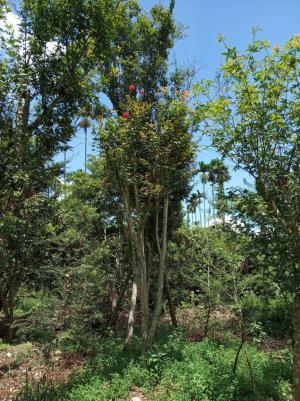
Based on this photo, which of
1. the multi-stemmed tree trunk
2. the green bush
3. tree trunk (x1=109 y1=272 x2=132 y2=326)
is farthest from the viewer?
tree trunk (x1=109 y1=272 x2=132 y2=326)

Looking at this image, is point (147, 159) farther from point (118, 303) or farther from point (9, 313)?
point (9, 313)

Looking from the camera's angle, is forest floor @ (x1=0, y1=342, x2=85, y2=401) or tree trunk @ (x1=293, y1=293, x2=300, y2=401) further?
forest floor @ (x1=0, y1=342, x2=85, y2=401)

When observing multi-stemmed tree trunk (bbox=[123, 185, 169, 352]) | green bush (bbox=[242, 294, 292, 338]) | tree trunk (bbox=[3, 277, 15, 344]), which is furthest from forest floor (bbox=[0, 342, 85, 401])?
green bush (bbox=[242, 294, 292, 338])

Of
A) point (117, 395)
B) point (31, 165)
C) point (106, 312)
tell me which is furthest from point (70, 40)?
point (106, 312)

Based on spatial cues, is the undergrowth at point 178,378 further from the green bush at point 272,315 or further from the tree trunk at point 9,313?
the tree trunk at point 9,313

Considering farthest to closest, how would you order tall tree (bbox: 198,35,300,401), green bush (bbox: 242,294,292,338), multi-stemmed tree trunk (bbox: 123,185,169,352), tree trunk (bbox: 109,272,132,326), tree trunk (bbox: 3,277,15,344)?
tree trunk (bbox: 109,272,132,326), green bush (bbox: 242,294,292,338), tree trunk (bbox: 3,277,15,344), multi-stemmed tree trunk (bbox: 123,185,169,352), tall tree (bbox: 198,35,300,401)

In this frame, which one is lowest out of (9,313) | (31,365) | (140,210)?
(31,365)

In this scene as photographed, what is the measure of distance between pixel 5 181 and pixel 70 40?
2.19m

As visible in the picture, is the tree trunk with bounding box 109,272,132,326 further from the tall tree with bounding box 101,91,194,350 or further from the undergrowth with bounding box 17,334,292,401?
the undergrowth with bounding box 17,334,292,401

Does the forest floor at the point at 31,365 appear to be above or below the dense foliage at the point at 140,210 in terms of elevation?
below

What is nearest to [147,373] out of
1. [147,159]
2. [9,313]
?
[147,159]

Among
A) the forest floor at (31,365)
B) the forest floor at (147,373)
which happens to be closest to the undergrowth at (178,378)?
the forest floor at (147,373)

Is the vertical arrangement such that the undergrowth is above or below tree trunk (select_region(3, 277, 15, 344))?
below

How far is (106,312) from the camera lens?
41.8ft
